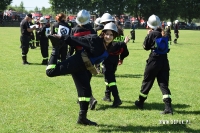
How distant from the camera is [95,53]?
5.58 m

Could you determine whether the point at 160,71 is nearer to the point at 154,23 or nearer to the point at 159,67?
the point at 159,67

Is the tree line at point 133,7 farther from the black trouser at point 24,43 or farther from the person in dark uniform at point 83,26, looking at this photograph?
the person in dark uniform at point 83,26

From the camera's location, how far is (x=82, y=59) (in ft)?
18.4

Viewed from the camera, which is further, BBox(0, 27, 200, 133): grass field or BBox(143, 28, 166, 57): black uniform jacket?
BBox(143, 28, 166, 57): black uniform jacket

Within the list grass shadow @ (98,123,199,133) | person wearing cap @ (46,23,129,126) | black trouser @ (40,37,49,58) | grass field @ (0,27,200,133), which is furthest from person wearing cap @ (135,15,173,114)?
black trouser @ (40,37,49,58)

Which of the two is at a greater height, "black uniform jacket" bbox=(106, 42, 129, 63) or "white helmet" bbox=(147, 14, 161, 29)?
"white helmet" bbox=(147, 14, 161, 29)

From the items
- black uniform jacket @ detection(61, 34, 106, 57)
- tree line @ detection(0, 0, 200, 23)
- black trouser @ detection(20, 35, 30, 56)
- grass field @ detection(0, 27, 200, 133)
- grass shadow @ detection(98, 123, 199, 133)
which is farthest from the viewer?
tree line @ detection(0, 0, 200, 23)

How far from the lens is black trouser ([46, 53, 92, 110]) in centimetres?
560

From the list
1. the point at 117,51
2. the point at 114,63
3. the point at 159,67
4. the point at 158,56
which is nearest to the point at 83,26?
the point at 117,51

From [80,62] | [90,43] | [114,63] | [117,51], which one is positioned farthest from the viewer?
[114,63]

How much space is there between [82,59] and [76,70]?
23cm

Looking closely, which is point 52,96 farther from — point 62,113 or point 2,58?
point 2,58

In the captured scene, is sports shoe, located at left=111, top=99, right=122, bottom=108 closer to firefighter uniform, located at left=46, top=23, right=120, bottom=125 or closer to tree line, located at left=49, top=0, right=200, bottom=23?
firefighter uniform, located at left=46, top=23, right=120, bottom=125

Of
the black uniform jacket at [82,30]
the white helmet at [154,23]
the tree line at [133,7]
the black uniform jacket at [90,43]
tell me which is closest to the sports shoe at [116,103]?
the black uniform jacket at [82,30]
